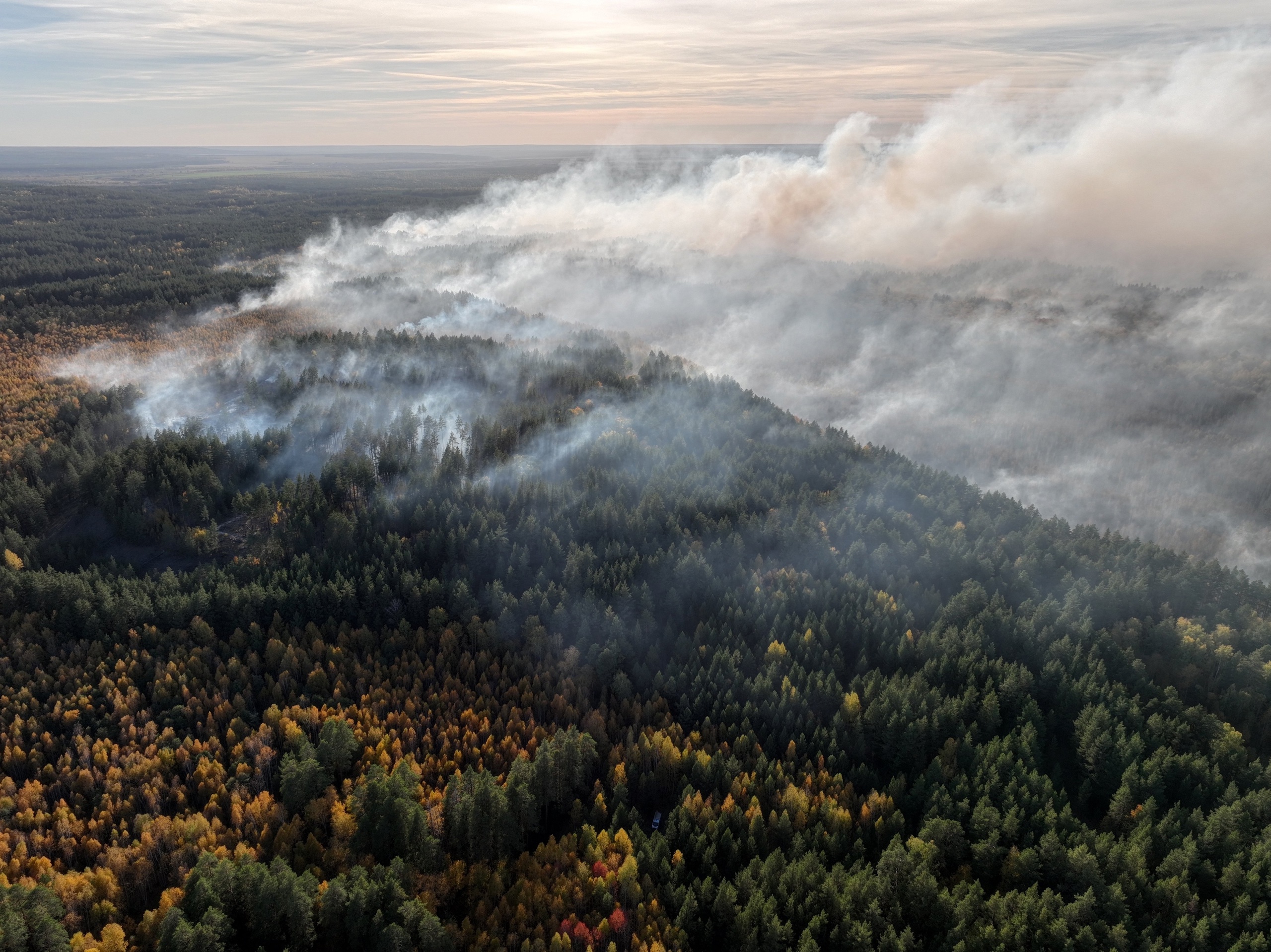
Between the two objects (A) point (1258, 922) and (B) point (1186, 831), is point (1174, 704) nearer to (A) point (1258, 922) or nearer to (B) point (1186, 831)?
(B) point (1186, 831)

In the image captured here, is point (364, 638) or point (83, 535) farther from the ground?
point (83, 535)

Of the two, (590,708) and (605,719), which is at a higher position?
(605,719)

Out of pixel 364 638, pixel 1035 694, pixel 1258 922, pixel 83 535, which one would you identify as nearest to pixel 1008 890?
pixel 1258 922

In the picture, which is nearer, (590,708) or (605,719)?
(605,719)
